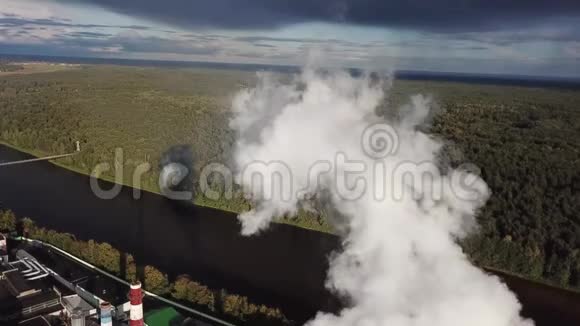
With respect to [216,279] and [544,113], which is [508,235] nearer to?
[216,279]

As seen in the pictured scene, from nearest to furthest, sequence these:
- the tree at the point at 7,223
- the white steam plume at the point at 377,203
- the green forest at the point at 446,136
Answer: the white steam plume at the point at 377,203
the green forest at the point at 446,136
the tree at the point at 7,223

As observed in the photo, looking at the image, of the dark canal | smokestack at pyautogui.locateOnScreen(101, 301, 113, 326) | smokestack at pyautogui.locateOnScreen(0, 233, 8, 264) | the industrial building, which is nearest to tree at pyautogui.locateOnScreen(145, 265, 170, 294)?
the industrial building

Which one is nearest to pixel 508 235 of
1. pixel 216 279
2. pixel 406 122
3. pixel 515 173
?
pixel 515 173

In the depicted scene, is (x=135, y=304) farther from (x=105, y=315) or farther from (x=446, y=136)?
(x=446, y=136)

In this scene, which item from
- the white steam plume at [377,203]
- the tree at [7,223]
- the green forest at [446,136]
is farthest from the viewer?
the tree at [7,223]

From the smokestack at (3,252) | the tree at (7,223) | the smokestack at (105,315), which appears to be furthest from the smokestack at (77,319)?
the tree at (7,223)

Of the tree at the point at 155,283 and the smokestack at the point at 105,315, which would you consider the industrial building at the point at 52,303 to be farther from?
the tree at the point at 155,283

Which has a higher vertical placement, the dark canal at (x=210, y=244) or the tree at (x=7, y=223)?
the tree at (x=7, y=223)
